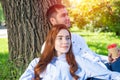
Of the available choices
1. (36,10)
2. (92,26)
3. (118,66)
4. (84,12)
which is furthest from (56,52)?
(92,26)

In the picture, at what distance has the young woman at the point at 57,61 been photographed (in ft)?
13.4

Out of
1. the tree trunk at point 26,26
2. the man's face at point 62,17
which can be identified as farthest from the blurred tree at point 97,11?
the man's face at point 62,17

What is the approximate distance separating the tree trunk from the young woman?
214cm

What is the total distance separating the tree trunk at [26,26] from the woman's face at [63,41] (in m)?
2.16

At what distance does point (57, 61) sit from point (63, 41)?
8.3 inches

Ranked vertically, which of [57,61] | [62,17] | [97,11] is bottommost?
[97,11]

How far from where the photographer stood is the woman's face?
4.09 meters

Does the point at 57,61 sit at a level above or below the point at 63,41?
below

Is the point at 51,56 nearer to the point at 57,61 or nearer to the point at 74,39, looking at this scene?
the point at 57,61

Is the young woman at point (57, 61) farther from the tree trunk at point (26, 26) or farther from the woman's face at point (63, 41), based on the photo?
the tree trunk at point (26, 26)

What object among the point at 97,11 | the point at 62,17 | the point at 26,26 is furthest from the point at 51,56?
the point at 97,11

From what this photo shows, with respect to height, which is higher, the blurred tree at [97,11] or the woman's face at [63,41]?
the woman's face at [63,41]

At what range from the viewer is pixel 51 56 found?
4.15m

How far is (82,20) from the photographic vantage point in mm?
20641
